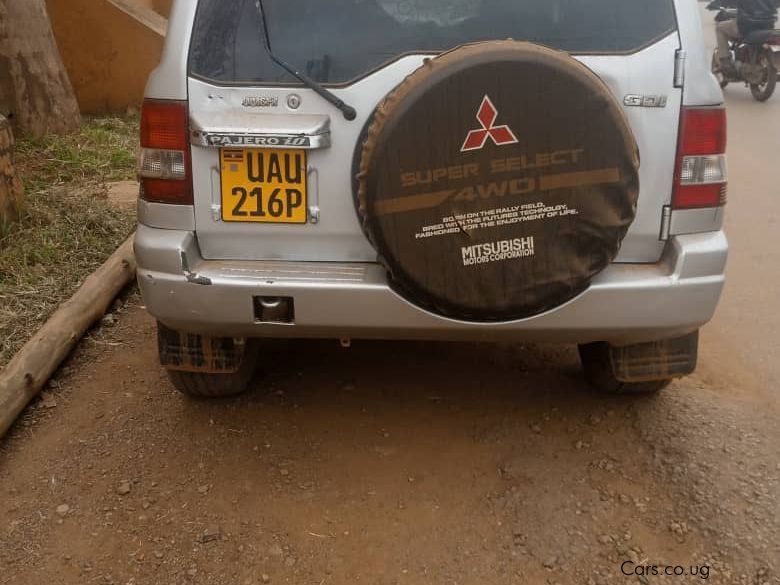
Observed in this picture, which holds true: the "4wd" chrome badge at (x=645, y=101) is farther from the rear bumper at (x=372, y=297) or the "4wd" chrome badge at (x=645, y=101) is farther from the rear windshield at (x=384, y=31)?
the rear bumper at (x=372, y=297)

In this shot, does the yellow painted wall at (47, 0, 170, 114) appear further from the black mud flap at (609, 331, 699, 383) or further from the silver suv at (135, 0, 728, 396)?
the black mud flap at (609, 331, 699, 383)

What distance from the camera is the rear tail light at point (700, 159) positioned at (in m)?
2.61

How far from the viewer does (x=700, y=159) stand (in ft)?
8.64

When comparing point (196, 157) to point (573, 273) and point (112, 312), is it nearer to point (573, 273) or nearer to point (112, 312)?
point (573, 273)

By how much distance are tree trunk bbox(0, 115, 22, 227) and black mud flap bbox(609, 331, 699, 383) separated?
11.7 ft

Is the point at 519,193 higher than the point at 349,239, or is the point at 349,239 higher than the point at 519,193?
the point at 519,193

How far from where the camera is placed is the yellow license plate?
2580 millimetres

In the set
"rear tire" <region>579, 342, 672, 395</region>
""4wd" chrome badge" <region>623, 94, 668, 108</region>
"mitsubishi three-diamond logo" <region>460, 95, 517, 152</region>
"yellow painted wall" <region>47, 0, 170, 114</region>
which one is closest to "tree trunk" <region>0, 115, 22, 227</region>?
"mitsubishi three-diamond logo" <region>460, 95, 517, 152</region>

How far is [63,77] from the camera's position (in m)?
7.21

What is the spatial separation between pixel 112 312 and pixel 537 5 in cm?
288

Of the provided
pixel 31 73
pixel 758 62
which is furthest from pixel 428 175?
Answer: pixel 758 62

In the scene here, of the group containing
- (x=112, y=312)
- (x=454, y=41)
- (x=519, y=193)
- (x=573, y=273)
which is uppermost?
(x=454, y=41)

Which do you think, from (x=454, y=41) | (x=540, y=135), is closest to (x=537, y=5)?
(x=454, y=41)
